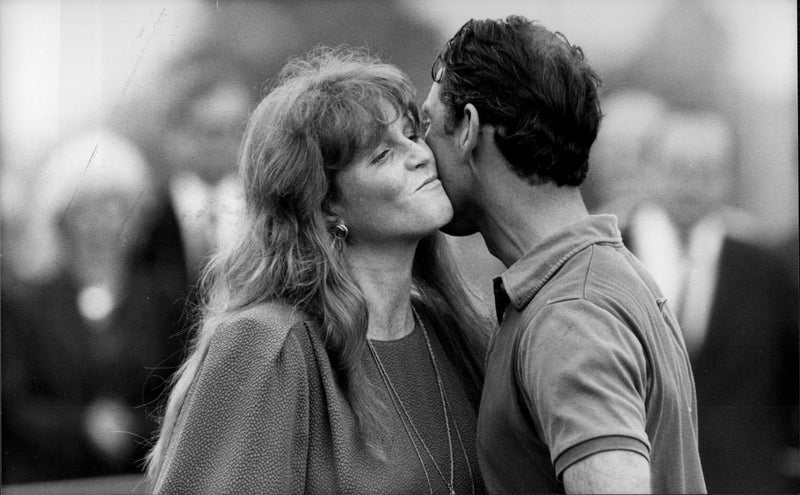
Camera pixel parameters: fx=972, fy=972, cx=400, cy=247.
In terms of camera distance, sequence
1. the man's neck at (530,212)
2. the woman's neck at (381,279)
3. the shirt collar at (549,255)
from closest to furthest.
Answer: the shirt collar at (549,255), the man's neck at (530,212), the woman's neck at (381,279)

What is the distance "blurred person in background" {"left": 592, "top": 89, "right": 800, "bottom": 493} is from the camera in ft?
10.8

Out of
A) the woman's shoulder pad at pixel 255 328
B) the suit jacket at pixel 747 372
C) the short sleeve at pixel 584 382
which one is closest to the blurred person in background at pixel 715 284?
the suit jacket at pixel 747 372

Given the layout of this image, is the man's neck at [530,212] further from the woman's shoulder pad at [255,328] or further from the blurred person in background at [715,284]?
the blurred person in background at [715,284]

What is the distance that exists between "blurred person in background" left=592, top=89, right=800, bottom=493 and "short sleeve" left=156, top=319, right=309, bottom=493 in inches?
68.8

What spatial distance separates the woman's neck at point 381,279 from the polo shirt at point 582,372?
1.19 ft

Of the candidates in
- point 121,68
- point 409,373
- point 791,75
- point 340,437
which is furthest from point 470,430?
point 791,75

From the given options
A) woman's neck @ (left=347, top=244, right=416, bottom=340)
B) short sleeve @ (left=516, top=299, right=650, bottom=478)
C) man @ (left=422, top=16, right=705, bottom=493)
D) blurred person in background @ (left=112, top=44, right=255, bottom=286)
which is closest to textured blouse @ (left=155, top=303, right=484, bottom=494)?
woman's neck @ (left=347, top=244, right=416, bottom=340)

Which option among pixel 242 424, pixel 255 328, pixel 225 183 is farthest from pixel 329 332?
pixel 225 183

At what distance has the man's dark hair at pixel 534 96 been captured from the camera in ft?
6.00

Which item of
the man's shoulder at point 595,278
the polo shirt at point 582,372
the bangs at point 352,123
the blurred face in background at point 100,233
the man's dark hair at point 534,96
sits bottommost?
the blurred face in background at point 100,233

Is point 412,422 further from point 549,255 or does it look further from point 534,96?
point 534,96

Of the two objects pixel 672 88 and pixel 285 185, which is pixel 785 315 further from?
pixel 285 185

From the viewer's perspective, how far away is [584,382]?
1.44 metres

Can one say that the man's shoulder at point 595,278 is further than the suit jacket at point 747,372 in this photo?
No
